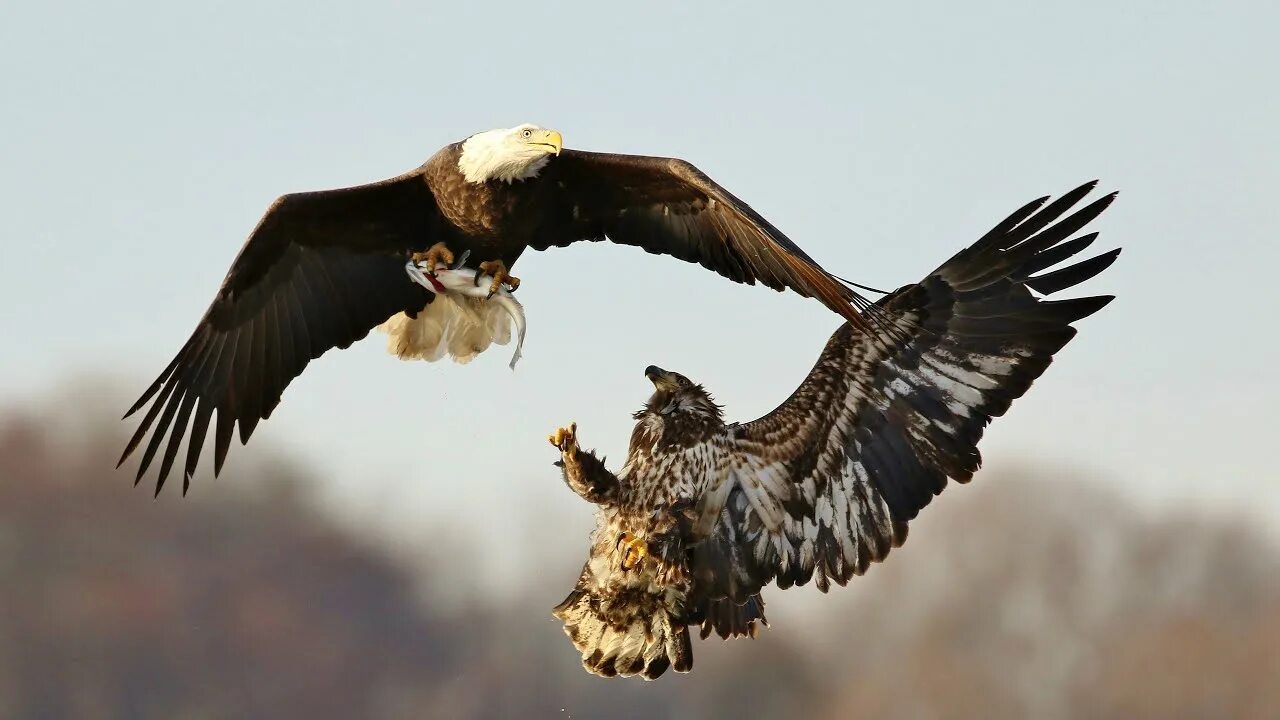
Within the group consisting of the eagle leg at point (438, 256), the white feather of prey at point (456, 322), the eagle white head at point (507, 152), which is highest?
the eagle white head at point (507, 152)

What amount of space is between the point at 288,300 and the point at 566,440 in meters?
1.87

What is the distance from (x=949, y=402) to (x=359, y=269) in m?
2.91

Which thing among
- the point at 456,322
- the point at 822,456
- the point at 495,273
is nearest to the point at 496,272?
the point at 495,273

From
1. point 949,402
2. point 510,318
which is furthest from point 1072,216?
point 510,318

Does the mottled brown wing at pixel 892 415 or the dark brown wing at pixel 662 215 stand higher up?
the dark brown wing at pixel 662 215

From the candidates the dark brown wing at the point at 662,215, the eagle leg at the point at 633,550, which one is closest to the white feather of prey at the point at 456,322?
the dark brown wing at the point at 662,215

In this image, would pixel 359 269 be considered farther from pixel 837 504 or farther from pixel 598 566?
pixel 837 504

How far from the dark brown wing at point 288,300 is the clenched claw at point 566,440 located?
1448 mm

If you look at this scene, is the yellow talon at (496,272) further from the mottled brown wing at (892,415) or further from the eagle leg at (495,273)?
the mottled brown wing at (892,415)

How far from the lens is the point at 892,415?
25.2 feet

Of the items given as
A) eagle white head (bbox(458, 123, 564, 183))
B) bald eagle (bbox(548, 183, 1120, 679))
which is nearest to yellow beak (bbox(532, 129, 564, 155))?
eagle white head (bbox(458, 123, 564, 183))

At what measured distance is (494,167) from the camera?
786 cm

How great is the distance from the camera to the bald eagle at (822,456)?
753 cm

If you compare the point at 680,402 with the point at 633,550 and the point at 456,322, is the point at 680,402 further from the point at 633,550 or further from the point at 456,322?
the point at 456,322
